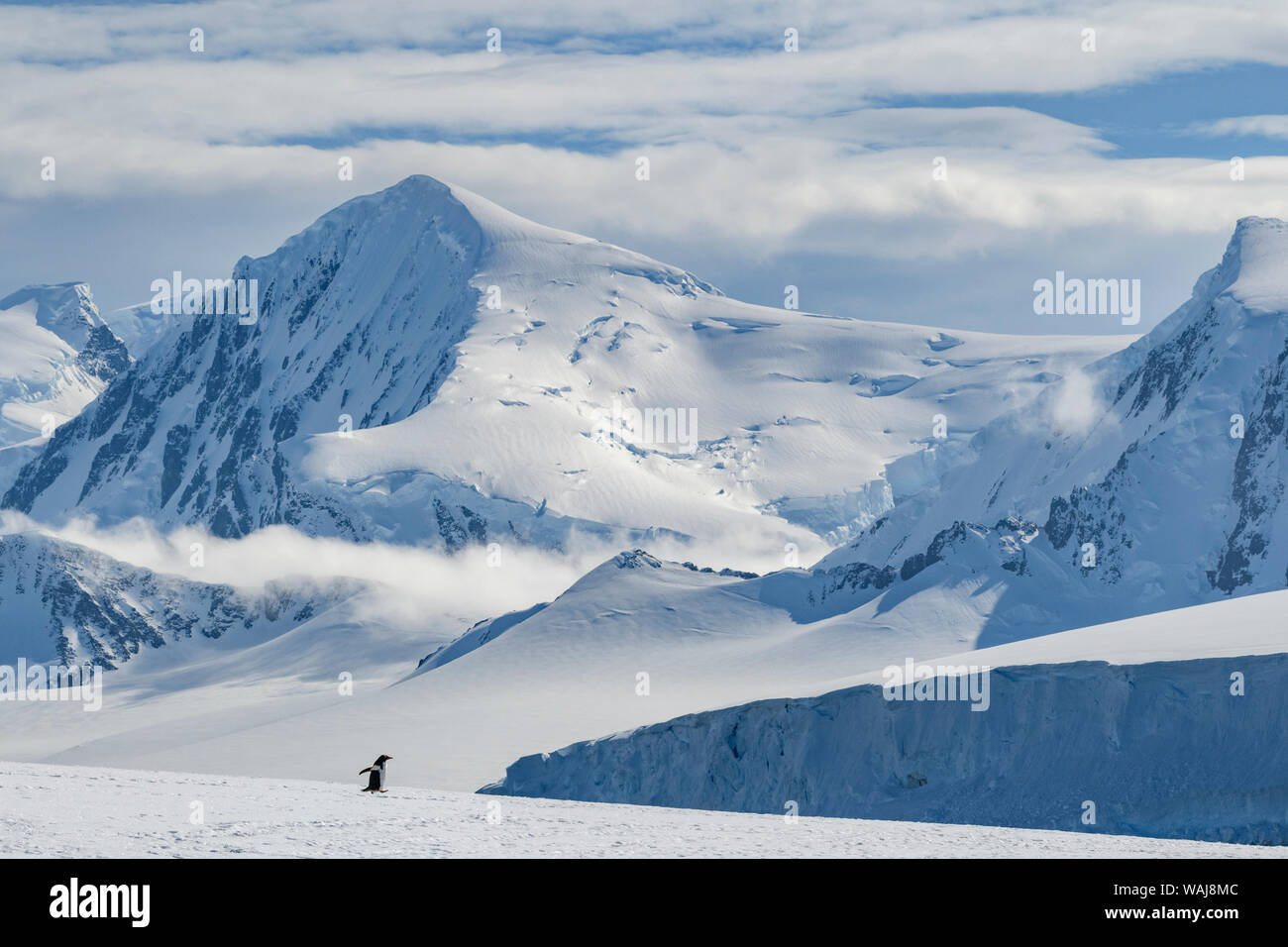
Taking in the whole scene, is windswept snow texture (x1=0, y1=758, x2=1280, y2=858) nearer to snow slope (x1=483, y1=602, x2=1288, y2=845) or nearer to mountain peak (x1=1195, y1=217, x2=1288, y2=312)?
snow slope (x1=483, y1=602, x2=1288, y2=845)

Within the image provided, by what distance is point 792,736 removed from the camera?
78.4 meters

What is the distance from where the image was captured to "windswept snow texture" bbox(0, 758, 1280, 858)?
32.3 metres

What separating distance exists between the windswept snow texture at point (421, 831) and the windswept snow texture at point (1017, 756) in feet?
79.4

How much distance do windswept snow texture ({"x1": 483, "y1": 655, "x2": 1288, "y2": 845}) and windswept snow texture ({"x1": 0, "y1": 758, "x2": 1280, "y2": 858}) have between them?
24208 millimetres

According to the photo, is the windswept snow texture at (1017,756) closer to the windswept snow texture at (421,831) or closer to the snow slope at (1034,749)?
the snow slope at (1034,749)

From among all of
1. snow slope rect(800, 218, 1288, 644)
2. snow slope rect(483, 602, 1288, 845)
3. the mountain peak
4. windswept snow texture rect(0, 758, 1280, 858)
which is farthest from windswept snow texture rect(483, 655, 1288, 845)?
the mountain peak

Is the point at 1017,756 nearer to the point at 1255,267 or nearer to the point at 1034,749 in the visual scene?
the point at 1034,749

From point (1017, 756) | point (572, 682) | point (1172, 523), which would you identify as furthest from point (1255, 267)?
point (1017, 756)

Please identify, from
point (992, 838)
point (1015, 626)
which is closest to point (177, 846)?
point (992, 838)

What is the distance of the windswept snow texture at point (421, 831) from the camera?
1273 inches

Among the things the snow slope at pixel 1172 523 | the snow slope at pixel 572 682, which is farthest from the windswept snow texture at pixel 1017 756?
the snow slope at pixel 1172 523

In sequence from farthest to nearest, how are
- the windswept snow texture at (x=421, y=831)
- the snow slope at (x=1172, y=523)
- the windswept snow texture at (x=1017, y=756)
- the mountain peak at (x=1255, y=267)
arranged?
1. the mountain peak at (x=1255, y=267)
2. the snow slope at (x=1172, y=523)
3. the windswept snow texture at (x=1017, y=756)
4. the windswept snow texture at (x=421, y=831)
